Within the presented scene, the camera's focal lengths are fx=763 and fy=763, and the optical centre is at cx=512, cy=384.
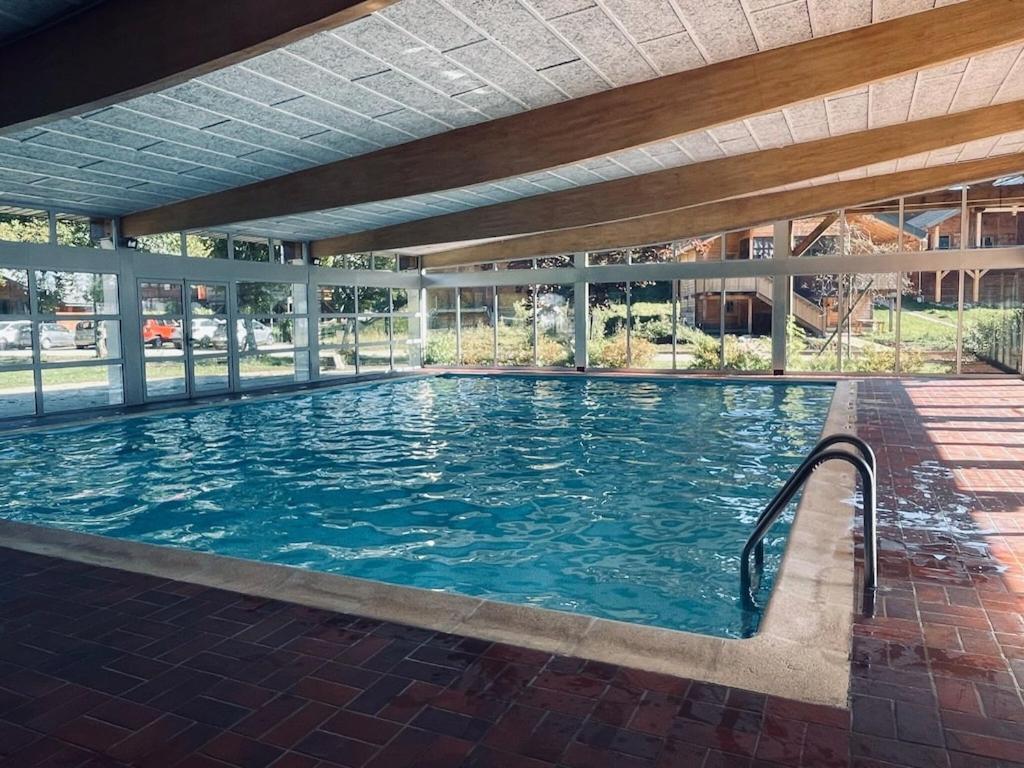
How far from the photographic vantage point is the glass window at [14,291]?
447 inches

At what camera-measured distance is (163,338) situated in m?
13.9

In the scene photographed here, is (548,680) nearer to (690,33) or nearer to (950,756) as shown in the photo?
(950,756)

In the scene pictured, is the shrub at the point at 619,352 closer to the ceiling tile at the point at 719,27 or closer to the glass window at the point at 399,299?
the glass window at the point at 399,299

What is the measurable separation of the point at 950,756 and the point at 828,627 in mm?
1018

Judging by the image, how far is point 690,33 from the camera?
249 inches

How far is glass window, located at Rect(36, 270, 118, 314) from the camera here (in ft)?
39.0

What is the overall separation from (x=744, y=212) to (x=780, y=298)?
7.96 ft

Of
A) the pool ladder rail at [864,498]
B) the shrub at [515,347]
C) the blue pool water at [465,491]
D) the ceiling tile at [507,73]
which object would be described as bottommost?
the blue pool water at [465,491]

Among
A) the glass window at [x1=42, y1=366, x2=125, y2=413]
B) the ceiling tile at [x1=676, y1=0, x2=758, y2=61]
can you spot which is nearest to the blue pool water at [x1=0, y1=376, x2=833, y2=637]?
the glass window at [x1=42, y1=366, x2=125, y2=413]

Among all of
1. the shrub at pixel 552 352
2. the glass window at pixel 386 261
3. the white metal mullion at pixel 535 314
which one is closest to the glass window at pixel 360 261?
the glass window at pixel 386 261

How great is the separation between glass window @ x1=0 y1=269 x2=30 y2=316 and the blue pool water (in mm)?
2251

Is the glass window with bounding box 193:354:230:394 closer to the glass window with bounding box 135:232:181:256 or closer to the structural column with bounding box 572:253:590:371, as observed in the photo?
the glass window with bounding box 135:232:181:256

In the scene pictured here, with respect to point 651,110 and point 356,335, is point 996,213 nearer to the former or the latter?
point 651,110

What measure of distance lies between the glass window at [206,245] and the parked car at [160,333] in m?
1.41
